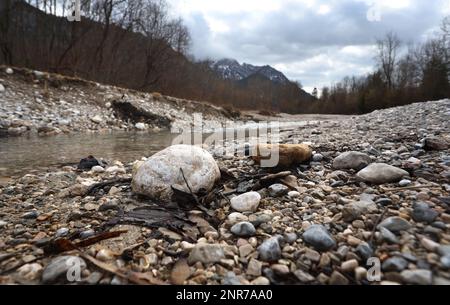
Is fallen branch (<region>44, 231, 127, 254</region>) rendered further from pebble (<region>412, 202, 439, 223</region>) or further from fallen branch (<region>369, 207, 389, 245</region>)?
pebble (<region>412, 202, 439, 223</region>)

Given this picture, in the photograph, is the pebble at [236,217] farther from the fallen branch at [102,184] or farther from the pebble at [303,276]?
the fallen branch at [102,184]

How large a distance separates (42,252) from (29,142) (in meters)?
5.00

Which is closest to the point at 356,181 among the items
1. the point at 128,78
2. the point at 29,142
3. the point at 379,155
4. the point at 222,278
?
the point at 379,155

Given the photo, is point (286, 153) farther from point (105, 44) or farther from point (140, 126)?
point (105, 44)

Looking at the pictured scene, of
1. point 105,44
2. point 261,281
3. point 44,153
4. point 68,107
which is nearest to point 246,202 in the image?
point 261,281

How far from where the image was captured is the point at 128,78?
18.2 metres

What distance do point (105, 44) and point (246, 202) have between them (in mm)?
18336

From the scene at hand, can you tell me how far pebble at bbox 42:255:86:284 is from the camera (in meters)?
1.17

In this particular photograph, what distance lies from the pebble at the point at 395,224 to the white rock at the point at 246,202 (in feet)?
2.42

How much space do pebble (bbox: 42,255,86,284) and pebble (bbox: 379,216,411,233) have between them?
144 cm

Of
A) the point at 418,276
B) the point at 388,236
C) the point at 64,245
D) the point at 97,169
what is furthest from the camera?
the point at 97,169

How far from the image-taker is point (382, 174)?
78.1 inches

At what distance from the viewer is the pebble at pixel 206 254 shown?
4.21ft
